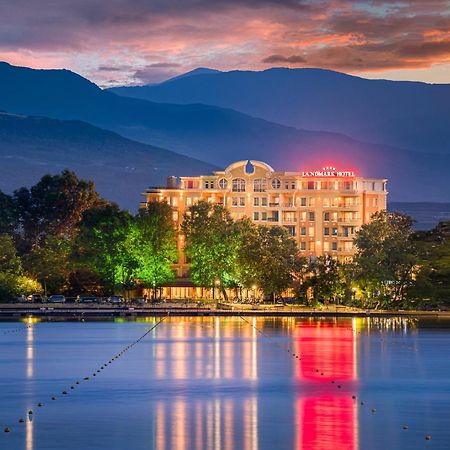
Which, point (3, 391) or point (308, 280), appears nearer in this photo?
point (3, 391)

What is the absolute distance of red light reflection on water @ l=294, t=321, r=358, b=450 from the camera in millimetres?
46516

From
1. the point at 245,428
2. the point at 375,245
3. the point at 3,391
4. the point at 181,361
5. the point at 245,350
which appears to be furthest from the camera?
the point at 375,245

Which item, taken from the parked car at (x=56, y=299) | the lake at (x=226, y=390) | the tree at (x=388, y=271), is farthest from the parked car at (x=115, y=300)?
the lake at (x=226, y=390)

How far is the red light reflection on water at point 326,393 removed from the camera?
153 feet

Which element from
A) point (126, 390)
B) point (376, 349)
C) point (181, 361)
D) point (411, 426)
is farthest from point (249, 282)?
point (411, 426)

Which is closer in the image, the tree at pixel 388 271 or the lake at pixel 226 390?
the lake at pixel 226 390

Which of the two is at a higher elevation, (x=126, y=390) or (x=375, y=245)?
(x=375, y=245)

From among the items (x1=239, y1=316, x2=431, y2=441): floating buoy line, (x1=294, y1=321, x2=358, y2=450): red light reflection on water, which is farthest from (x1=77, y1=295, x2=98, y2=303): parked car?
(x1=294, y1=321, x2=358, y2=450): red light reflection on water

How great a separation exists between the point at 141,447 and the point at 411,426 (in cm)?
1119

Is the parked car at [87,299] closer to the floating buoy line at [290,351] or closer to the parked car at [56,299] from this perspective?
the parked car at [56,299]

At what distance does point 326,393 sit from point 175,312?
342 feet

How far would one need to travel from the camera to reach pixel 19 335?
117 meters

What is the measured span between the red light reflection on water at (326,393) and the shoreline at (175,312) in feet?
149

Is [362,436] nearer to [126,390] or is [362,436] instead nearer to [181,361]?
[126,390]
